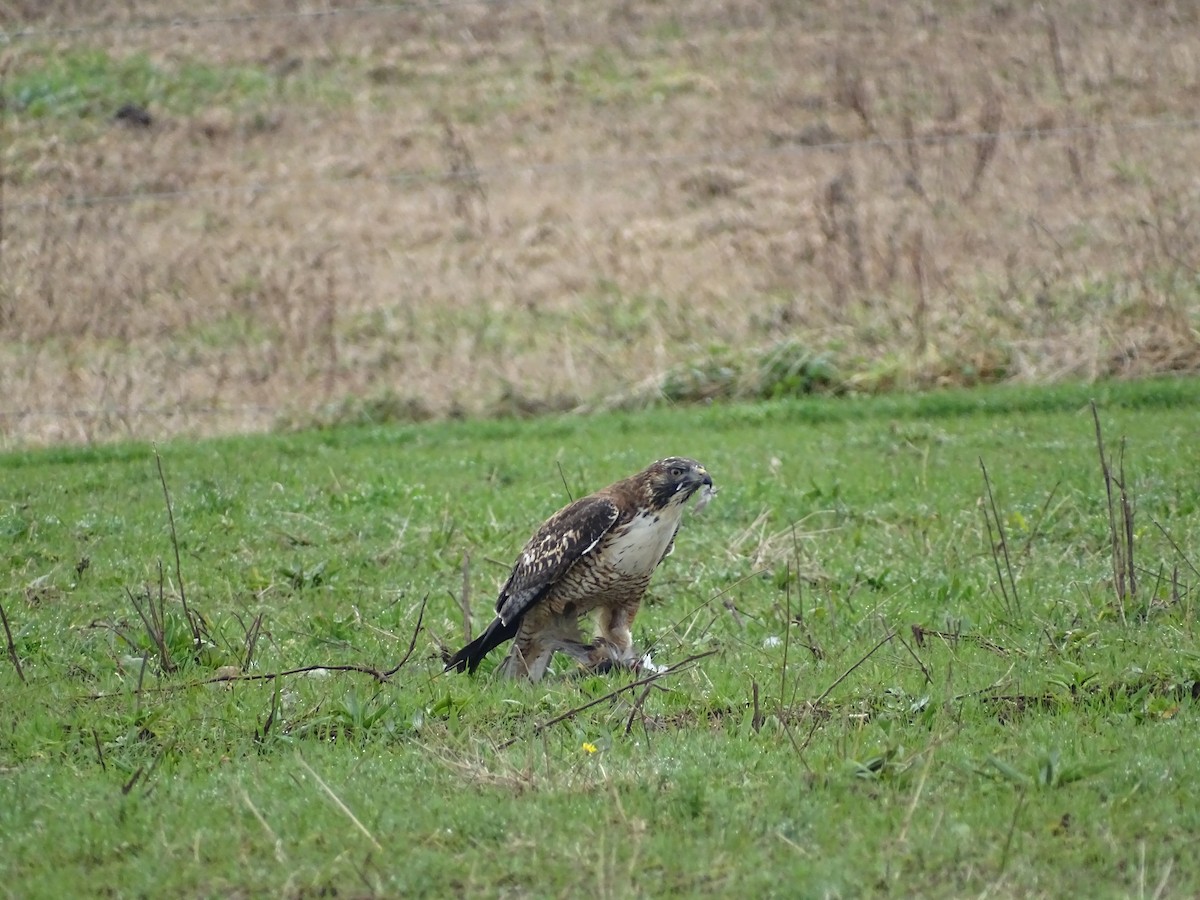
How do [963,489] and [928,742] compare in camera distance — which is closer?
[928,742]

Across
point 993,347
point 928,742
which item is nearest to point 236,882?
point 928,742

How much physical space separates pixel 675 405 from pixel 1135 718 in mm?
9035

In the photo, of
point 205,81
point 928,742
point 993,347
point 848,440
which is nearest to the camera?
point 928,742

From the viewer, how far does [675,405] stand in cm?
1504

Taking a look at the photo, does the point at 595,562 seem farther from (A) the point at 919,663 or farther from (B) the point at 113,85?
(B) the point at 113,85

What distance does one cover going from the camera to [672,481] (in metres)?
7.35

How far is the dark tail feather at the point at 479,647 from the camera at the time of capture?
725 centimetres

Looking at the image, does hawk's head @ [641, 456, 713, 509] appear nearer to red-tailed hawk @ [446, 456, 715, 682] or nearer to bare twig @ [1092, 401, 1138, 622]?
red-tailed hawk @ [446, 456, 715, 682]

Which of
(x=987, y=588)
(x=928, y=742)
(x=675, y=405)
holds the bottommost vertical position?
(x=675, y=405)

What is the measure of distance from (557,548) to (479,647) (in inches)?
23.2

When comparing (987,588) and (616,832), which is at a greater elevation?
(616,832)

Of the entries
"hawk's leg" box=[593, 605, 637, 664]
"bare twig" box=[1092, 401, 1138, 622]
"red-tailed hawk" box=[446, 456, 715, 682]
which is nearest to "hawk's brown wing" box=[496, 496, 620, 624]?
"red-tailed hawk" box=[446, 456, 715, 682]

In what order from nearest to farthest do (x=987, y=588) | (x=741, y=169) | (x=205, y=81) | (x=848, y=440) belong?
(x=987, y=588)
(x=848, y=440)
(x=741, y=169)
(x=205, y=81)

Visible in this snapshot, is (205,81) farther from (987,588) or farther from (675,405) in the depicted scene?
(987,588)
